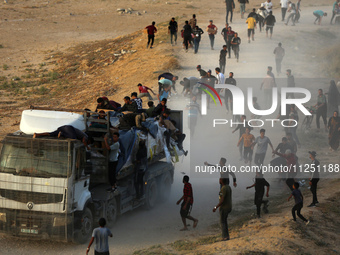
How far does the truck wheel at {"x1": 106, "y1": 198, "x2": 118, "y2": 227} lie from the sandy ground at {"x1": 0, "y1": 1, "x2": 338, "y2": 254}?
0.98 feet

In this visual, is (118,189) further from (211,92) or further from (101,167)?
(211,92)

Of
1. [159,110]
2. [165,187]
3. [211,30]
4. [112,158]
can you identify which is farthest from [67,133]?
[211,30]

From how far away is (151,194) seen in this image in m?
17.5

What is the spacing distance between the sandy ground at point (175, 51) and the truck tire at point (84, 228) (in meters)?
0.26

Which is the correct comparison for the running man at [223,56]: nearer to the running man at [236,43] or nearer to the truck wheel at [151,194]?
the running man at [236,43]

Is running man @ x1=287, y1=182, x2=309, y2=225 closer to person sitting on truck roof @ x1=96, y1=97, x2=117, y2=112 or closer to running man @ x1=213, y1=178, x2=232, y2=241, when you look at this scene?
running man @ x1=213, y1=178, x2=232, y2=241

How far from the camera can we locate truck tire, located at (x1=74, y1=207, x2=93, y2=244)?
13914 mm

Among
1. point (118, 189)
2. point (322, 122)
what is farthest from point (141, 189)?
point (322, 122)

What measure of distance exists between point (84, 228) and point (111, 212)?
4.23 feet

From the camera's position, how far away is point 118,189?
51.1 ft

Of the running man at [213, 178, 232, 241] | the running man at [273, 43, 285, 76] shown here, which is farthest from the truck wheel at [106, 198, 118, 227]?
the running man at [273, 43, 285, 76]

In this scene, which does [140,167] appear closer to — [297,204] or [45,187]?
[45,187]

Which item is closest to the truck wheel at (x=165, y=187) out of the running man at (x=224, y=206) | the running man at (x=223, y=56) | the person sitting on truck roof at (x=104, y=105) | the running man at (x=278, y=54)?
the person sitting on truck roof at (x=104, y=105)

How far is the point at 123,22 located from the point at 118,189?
39.2 m
